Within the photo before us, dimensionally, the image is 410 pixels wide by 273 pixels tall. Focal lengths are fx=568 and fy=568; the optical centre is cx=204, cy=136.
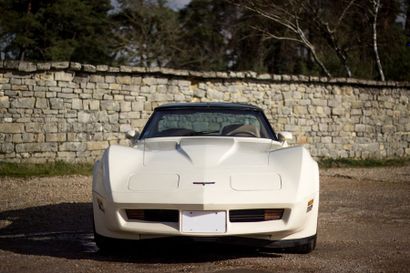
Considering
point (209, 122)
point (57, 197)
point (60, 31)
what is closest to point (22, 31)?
point (60, 31)

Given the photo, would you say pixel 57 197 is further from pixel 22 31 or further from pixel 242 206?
pixel 22 31

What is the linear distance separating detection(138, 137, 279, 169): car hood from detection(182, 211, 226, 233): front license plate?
488 mm

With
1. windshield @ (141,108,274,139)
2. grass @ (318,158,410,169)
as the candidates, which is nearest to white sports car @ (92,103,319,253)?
windshield @ (141,108,274,139)

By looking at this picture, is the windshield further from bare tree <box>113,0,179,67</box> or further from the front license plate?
bare tree <box>113,0,179,67</box>

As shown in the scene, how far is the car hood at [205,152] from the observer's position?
4445 mm

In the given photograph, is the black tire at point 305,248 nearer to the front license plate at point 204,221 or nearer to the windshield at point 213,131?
the front license plate at point 204,221

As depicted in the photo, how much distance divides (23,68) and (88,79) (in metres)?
1.40

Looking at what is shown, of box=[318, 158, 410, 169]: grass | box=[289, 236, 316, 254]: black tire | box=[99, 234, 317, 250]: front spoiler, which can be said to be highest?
box=[99, 234, 317, 250]: front spoiler

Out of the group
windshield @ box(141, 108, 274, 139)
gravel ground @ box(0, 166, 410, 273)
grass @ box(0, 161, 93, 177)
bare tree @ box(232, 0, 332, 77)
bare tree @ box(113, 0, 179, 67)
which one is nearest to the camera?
gravel ground @ box(0, 166, 410, 273)

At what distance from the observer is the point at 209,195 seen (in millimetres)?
4027

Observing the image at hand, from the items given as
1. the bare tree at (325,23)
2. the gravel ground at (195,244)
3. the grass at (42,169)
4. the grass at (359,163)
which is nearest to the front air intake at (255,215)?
the gravel ground at (195,244)

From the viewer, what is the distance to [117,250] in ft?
14.8

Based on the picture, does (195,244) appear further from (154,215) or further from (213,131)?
(213,131)

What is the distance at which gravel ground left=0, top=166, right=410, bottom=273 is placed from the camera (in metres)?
4.10
